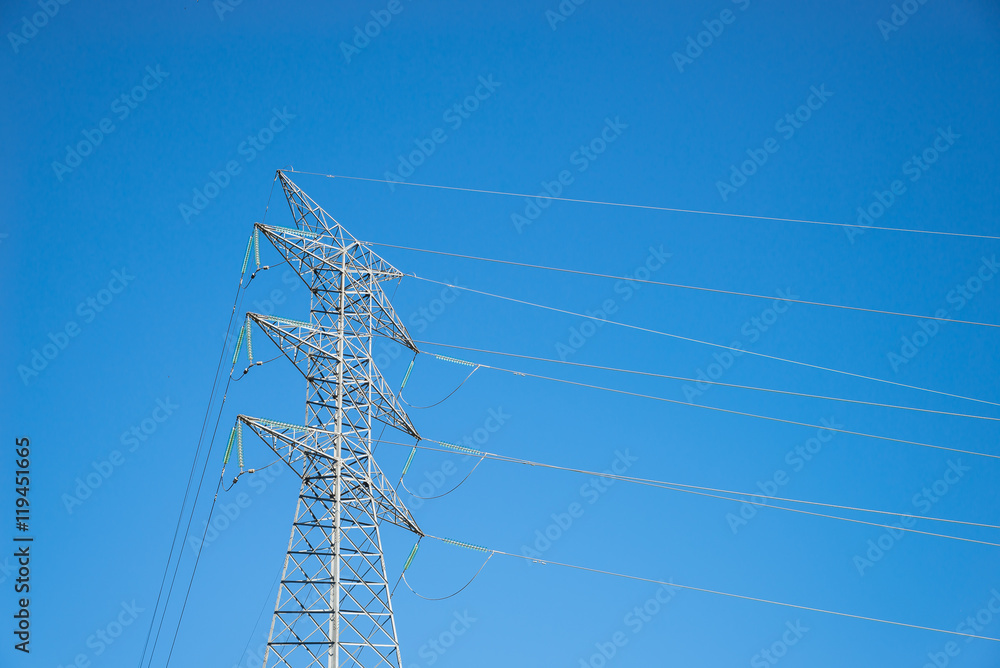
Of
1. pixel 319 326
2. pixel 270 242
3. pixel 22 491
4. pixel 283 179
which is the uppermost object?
pixel 283 179

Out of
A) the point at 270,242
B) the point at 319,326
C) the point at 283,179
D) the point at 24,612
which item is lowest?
the point at 24,612

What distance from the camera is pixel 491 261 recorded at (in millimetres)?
24391

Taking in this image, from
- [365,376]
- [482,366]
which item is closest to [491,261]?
[482,366]

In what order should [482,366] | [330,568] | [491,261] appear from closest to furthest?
[330,568], [482,366], [491,261]

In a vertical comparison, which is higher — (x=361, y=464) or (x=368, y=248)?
(x=368, y=248)

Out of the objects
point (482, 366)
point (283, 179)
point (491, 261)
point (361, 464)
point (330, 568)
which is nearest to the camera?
point (330, 568)

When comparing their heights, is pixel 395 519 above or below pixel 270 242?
below

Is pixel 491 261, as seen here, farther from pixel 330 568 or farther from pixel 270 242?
pixel 330 568

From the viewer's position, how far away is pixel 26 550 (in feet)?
71.9

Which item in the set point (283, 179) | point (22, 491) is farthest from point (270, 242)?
point (22, 491)

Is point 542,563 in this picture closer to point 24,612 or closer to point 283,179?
point 283,179

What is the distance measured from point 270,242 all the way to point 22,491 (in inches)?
375

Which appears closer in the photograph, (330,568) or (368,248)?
(330,568)

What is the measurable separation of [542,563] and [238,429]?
8286mm
